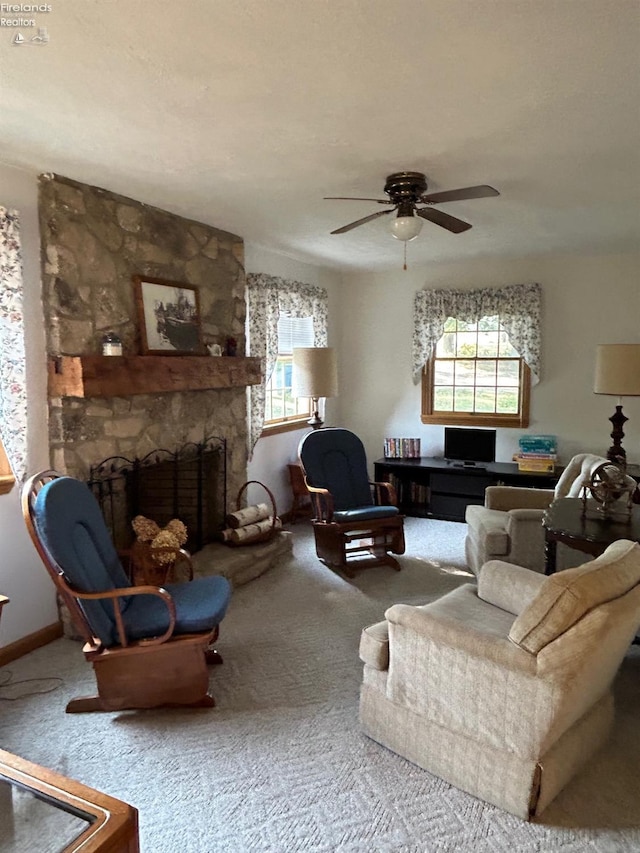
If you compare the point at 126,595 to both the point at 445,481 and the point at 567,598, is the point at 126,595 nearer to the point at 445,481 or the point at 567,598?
the point at 567,598

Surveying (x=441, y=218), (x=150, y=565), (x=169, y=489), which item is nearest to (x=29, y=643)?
(x=150, y=565)

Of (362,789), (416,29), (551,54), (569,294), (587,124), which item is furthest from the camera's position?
(569,294)

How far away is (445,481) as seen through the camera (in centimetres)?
581

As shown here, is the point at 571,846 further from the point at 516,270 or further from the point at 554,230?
the point at 516,270

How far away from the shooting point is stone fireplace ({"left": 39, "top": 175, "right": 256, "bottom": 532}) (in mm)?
3176

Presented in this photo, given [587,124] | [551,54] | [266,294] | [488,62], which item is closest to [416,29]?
[488,62]

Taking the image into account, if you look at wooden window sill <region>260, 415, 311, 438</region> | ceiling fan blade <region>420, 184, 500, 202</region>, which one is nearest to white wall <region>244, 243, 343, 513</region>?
wooden window sill <region>260, 415, 311, 438</region>

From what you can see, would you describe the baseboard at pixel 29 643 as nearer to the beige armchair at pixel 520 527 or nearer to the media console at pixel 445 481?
the beige armchair at pixel 520 527

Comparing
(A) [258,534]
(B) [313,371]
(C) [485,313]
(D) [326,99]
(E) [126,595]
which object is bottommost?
(A) [258,534]

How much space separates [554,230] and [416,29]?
3125 mm

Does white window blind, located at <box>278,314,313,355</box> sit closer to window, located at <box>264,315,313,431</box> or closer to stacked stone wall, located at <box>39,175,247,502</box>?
window, located at <box>264,315,313,431</box>

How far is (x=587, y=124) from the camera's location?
2.39 m

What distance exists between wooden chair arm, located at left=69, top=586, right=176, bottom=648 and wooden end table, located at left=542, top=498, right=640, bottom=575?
199 cm

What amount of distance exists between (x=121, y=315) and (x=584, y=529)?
2.96m
